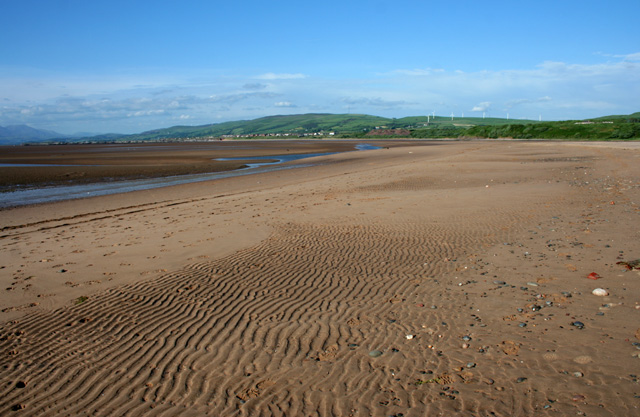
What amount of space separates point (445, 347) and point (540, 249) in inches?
208

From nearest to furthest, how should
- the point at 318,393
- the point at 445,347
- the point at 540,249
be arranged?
1. the point at 318,393
2. the point at 445,347
3. the point at 540,249

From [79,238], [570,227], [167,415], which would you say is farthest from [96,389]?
[570,227]

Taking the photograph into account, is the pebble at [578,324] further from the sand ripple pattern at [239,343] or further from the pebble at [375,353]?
the pebble at [375,353]

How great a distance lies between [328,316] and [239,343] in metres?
1.42

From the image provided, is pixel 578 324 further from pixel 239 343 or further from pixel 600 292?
pixel 239 343

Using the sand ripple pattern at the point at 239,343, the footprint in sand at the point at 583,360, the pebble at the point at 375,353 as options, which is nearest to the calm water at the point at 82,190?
the sand ripple pattern at the point at 239,343

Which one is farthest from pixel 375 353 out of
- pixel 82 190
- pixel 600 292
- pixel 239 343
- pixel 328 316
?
pixel 82 190

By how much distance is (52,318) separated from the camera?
21.6ft

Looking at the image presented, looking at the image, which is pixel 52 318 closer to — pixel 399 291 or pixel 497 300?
pixel 399 291

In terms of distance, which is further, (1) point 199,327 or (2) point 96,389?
(1) point 199,327

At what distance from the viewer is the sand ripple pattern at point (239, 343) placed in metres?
4.57

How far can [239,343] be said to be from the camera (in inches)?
227

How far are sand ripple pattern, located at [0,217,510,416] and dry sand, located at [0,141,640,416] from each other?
27 millimetres

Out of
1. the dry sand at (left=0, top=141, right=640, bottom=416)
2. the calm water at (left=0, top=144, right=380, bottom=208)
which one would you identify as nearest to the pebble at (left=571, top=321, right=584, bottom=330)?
the dry sand at (left=0, top=141, right=640, bottom=416)
